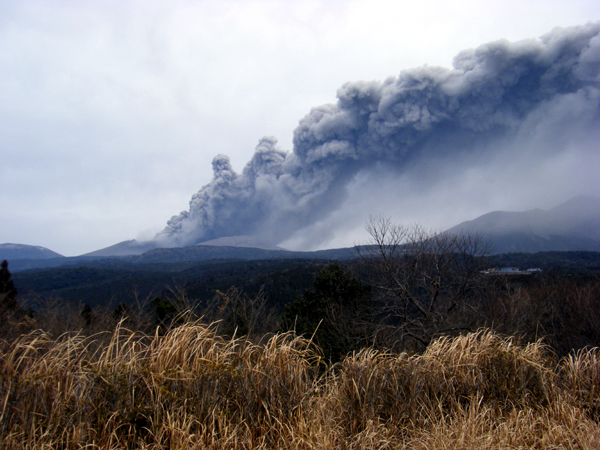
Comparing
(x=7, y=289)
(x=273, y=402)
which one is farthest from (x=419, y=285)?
(x=7, y=289)

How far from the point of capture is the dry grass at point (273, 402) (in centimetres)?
246

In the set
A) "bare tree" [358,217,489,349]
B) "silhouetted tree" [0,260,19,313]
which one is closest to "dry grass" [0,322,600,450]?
"bare tree" [358,217,489,349]

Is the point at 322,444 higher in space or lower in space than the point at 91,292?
higher

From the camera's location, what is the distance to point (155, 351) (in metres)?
3.21

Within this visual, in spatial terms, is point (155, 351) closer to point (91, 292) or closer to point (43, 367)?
point (43, 367)

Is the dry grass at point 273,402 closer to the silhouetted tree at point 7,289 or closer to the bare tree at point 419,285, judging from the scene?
the bare tree at point 419,285

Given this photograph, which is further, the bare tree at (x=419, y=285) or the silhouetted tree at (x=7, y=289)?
the silhouetted tree at (x=7, y=289)

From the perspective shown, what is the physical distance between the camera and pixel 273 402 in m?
2.91

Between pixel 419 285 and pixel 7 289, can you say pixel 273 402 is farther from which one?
pixel 7 289

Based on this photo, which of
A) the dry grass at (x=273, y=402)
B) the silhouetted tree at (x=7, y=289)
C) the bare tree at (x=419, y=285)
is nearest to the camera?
the dry grass at (x=273, y=402)

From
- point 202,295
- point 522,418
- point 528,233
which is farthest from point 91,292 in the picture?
point 528,233

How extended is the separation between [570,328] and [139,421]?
20.1 metres

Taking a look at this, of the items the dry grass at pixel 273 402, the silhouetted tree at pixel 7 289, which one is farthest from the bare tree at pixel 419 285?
the silhouetted tree at pixel 7 289

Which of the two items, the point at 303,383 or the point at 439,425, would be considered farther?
the point at 303,383
